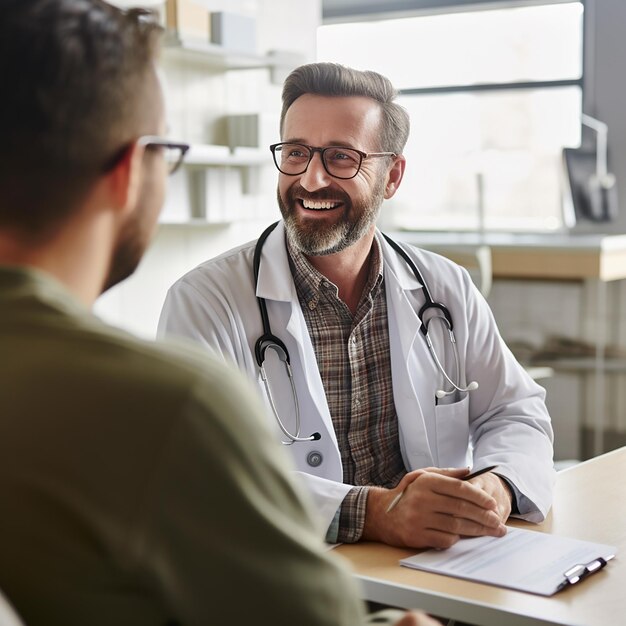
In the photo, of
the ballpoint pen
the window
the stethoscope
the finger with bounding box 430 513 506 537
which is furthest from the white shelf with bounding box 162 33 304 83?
the finger with bounding box 430 513 506 537

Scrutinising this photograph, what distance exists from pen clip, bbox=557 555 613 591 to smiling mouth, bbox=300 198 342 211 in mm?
932

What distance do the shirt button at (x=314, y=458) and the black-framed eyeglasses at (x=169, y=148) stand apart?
0.90 m

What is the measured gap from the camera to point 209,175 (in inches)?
145

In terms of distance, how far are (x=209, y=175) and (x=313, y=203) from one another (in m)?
1.81

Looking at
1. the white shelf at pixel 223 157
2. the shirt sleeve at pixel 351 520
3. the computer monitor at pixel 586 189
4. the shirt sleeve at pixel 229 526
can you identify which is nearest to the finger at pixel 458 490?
the shirt sleeve at pixel 351 520

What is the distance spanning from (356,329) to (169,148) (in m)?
1.07

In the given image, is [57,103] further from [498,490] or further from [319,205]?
[319,205]

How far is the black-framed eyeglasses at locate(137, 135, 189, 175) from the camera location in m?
0.81

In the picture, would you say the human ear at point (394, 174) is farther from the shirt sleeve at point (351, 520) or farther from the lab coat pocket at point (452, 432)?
the shirt sleeve at point (351, 520)

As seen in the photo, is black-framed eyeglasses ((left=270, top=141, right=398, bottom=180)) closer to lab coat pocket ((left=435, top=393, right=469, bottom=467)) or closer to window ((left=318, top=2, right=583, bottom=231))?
lab coat pocket ((left=435, top=393, right=469, bottom=467))

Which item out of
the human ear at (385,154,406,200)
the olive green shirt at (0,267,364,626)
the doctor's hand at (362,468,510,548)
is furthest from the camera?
the human ear at (385,154,406,200)

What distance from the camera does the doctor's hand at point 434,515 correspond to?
1378 mm

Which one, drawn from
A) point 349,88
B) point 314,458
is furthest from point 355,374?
point 349,88

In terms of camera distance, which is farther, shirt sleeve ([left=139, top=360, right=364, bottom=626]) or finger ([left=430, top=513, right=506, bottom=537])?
finger ([left=430, top=513, right=506, bottom=537])
